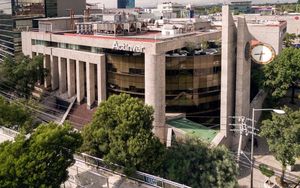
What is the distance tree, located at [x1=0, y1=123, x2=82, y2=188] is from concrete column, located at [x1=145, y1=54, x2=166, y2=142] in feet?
47.1

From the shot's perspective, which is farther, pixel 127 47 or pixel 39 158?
pixel 127 47

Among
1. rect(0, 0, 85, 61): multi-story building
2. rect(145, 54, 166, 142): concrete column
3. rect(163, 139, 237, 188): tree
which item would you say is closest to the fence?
rect(163, 139, 237, 188): tree

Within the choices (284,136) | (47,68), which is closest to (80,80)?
(47,68)

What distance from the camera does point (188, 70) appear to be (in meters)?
46.5

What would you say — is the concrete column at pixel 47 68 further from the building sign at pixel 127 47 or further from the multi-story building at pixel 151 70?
the building sign at pixel 127 47

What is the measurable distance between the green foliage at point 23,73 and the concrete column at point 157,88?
→ 76.5ft

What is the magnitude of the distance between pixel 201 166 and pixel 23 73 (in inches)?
Result: 1468

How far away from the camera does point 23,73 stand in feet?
196

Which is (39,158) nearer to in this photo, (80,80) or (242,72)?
(242,72)

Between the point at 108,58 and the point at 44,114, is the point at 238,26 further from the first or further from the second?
the point at 44,114

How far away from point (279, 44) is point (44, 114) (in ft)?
132

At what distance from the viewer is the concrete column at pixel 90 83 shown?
2064 inches

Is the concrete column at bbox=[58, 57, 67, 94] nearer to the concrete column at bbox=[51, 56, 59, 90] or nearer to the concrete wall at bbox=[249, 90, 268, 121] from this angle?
the concrete column at bbox=[51, 56, 59, 90]

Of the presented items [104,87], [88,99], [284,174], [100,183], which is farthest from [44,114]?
[284,174]
